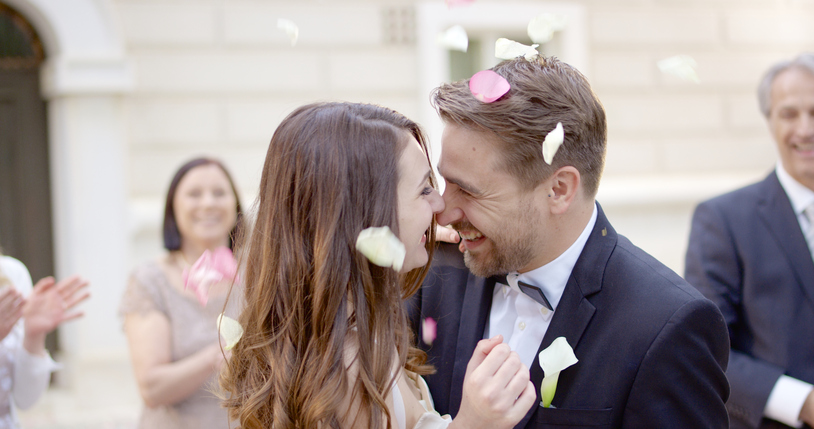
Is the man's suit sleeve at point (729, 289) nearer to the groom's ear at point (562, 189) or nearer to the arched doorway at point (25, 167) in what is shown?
the groom's ear at point (562, 189)

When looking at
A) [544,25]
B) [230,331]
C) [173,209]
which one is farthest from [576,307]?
[173,209]

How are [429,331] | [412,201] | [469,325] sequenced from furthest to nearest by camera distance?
[429,331] < [469,325] < [412,201]

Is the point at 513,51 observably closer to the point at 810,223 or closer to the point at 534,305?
the point at 534,305

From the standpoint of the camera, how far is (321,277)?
1.80 meters

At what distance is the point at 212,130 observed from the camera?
6.39m

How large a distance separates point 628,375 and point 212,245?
2489 millimetres

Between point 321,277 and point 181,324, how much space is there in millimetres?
1759

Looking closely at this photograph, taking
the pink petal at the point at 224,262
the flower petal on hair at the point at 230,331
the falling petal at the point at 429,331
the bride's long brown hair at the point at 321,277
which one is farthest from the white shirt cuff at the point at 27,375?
the falling petal at the point at 429,331

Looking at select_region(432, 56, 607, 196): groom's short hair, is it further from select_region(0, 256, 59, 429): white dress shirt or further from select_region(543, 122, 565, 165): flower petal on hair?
select_region(0, 256, 59, 429): white dress shirt

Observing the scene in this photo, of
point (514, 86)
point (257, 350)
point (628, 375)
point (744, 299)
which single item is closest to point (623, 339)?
point (628, 375)

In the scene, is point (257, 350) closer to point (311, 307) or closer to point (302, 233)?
point (311, 307)

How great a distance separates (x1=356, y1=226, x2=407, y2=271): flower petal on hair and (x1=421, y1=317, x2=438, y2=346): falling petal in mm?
647

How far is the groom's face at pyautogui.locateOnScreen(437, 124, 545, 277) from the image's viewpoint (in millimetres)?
2156

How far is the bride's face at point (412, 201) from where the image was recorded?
1885mm
